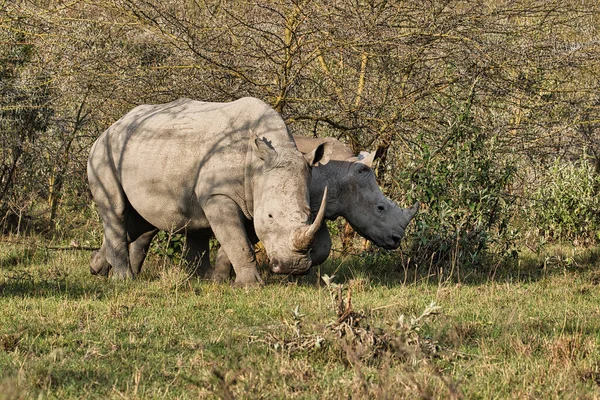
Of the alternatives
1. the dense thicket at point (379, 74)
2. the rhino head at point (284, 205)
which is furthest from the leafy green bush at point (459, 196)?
the rhino head at point (284, 205)

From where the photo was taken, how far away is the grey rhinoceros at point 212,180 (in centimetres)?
871

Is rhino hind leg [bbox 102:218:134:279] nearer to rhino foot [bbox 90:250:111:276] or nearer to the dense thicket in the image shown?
rhino foot [bbox 90:250:111:276]

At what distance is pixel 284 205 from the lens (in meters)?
8.68

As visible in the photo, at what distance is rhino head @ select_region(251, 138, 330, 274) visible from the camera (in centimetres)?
855

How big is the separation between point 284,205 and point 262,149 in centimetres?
62

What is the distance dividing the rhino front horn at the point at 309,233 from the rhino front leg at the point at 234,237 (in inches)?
34.4

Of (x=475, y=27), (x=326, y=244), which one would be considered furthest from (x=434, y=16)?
(x=326, y=244)

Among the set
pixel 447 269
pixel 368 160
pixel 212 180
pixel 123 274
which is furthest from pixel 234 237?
pixel 447 269

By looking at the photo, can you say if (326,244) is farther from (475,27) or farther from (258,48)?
(475,27)

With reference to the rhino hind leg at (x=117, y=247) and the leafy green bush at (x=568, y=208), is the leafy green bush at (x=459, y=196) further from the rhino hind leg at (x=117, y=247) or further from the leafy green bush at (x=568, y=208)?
the rhino hind leg at (x=117, y=247)

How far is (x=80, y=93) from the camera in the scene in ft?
40.1

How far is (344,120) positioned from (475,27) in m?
1.99

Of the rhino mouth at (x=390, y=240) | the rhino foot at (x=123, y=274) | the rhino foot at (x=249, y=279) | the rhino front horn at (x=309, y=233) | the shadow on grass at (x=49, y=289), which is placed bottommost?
the rhino foot at (x=123, y=274)

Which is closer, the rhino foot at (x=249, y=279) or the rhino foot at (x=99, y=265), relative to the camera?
the rhino foot at (x=249, y=279)
